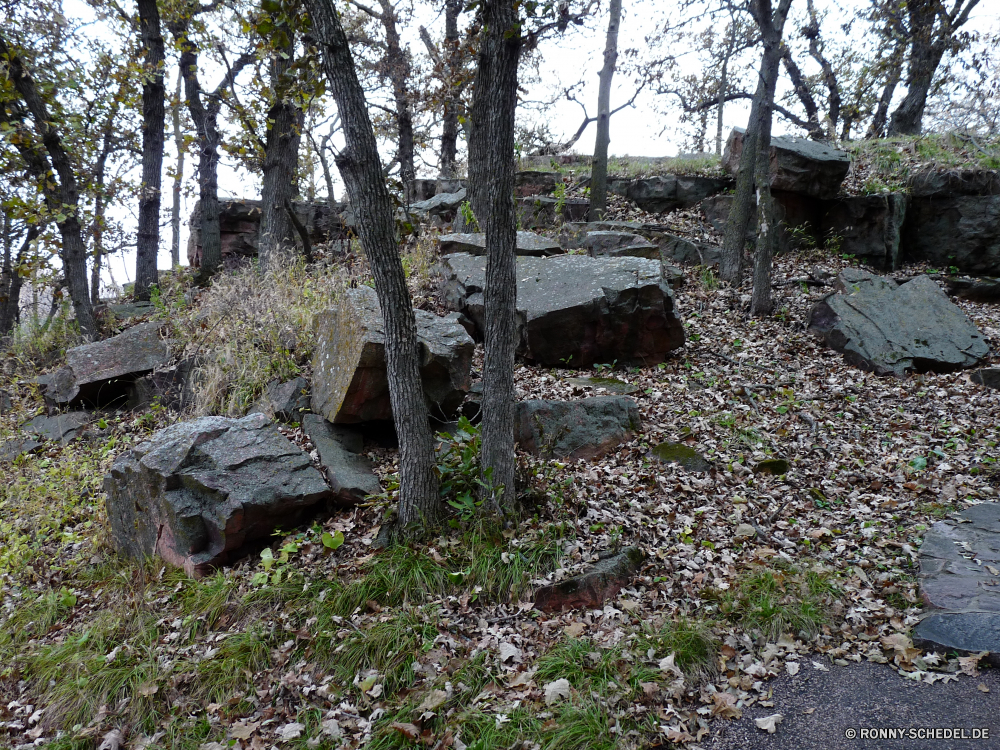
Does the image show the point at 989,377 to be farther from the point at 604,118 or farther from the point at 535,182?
the point at 535,182

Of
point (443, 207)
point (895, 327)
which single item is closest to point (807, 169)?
point (895, 327)

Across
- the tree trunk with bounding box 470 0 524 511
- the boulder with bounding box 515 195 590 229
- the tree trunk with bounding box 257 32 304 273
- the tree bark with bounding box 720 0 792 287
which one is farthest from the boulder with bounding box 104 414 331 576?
the tree bark with bounding box 720 0 792 287

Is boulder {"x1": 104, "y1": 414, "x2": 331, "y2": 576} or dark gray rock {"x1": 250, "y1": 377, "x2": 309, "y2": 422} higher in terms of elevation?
dark gray rock {"x1": 250, "y1": 377, "x2": 309, "y2": 422}

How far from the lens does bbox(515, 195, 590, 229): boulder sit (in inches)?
511

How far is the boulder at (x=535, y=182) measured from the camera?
14656mm

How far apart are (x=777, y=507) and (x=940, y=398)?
11.6 ft

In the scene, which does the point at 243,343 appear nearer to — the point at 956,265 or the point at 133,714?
the point at 133,714

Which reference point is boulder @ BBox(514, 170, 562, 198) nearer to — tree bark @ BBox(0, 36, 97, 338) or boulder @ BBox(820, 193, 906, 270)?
boulder @ BBox(820, 193, 906, 270)

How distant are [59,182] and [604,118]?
9.99m

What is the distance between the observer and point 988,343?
8.91 metres

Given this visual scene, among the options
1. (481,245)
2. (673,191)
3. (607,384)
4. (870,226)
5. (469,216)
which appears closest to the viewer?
(607,384)

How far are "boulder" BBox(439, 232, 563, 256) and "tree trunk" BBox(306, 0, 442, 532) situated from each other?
16.2 ft

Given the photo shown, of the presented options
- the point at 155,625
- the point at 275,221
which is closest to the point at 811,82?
the point at 275,221

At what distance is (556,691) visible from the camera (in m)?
3.85
